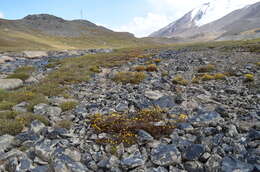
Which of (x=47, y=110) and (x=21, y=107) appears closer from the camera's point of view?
(x=47, y=110)

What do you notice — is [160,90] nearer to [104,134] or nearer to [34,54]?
[104,134]

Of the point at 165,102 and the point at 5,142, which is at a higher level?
the point at 165,102

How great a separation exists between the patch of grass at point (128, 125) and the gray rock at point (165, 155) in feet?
2.52

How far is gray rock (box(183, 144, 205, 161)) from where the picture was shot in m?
4.82

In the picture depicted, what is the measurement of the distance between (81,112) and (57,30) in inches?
5185

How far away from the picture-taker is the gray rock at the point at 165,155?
4.76 metres

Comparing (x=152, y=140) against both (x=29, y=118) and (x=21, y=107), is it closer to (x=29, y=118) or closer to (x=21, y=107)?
(x=29, y=118)

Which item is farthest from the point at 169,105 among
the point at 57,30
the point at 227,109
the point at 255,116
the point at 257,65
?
the point at 57,30

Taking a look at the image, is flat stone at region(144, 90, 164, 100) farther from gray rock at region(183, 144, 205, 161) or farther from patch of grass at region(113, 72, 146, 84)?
gray rock at region(183, 144, 205, 161)

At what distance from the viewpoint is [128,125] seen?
20.8 ft

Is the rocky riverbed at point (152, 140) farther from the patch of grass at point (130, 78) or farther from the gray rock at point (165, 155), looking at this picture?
the patch of grass at point (130, 78)

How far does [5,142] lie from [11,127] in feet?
2.65

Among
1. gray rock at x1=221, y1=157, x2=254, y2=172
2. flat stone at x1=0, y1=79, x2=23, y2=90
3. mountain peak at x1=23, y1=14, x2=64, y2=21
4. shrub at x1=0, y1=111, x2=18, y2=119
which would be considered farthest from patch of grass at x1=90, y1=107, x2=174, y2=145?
mountain peak at x1=23, y1=14, x2=64, y2=21

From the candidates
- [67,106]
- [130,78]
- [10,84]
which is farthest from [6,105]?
[130,78]
